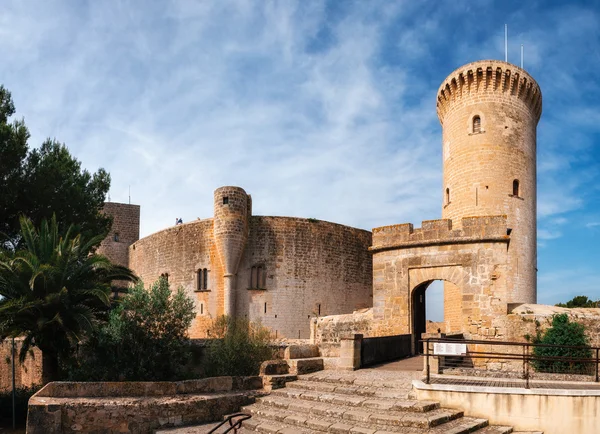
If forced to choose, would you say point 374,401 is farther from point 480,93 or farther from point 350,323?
point 480,93

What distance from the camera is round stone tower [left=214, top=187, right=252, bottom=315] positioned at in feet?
83.8

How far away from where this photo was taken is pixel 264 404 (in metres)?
10.8

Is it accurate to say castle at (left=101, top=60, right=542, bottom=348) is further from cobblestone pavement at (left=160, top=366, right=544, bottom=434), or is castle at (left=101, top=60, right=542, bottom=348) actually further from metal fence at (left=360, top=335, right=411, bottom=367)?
cobblestone pavement at (left=160, top=366, right=544, bottom=434)

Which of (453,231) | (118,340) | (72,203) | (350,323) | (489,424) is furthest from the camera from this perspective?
(72,203)

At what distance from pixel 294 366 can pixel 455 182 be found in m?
16.1

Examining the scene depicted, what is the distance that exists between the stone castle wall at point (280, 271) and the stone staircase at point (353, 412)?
48.2ft

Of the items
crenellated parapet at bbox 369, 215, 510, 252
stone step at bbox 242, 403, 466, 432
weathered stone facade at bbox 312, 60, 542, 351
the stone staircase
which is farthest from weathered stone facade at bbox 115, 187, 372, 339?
stone step at bbox 242, 403, 466, 432

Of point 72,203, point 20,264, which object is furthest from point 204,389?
point 72,203

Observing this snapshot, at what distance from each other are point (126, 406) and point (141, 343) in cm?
202

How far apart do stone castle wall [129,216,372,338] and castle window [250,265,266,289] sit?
0.52ft

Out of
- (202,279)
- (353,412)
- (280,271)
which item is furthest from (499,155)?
(353,412)

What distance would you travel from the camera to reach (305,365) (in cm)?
1248

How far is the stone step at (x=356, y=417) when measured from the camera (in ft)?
27.8

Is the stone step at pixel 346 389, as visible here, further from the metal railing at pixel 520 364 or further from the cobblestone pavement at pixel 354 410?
the metal railing at pixel 520 364
